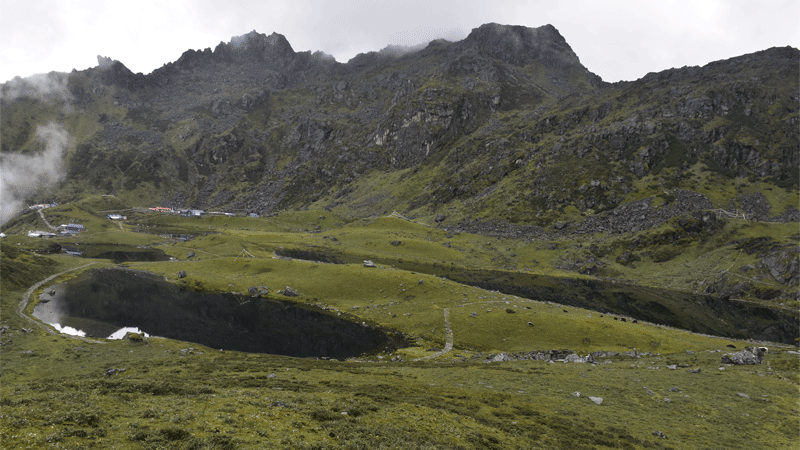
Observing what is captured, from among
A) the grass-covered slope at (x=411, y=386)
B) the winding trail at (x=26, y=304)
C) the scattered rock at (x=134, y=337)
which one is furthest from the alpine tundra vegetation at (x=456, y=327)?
the winding trail at (x=26, y=304)

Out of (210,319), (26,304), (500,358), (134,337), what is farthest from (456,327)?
(26,304)

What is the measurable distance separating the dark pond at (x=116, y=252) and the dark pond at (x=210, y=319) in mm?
43080

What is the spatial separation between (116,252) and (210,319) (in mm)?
104141

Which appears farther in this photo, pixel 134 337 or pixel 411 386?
pixel 134 337

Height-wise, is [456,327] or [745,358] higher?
[745,358]

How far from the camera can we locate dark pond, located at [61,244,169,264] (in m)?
131

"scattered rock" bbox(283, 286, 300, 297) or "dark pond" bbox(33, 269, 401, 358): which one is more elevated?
"scattered rock" bbox(283, 286, 300, 297)

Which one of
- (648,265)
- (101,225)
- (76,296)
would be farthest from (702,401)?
(101,225)

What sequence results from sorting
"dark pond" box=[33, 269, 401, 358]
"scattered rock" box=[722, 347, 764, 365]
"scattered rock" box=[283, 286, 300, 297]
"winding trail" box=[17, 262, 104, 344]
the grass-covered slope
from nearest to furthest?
the grass-covered slope, "scattered rock" box=[722, 347, 764, 365], "winding trail" box=[17, 262, 104, 344], "dark pond" box=[33, 269, 401, 358], "scattered rock" box=[283, 286, 300, 297]

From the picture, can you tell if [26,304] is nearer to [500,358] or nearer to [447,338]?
[447,338]

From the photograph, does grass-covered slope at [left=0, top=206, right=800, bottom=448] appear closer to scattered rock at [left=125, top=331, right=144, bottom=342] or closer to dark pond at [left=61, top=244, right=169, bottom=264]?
scattered rock at [left=125, top=331, right=144, bottom=342]

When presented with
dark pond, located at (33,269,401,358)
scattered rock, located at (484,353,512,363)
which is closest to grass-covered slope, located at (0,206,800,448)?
scattered rock, located at (484,353,512,363)

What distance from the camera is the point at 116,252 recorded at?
143m

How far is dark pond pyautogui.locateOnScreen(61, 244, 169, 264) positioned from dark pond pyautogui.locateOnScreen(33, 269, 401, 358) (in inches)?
1696
